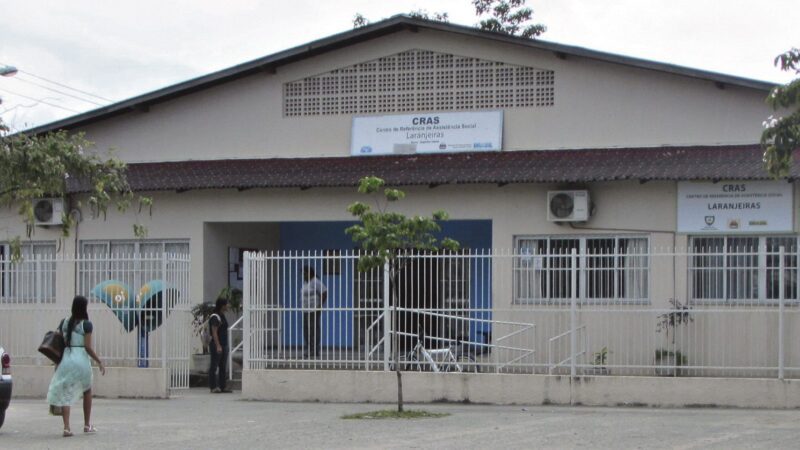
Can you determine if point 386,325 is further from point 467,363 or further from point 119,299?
point 119,299

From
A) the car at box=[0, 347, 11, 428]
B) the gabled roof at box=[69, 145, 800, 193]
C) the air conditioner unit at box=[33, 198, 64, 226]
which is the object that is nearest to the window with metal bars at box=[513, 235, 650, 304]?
the gabled roof at box=[69, 145, 800, 193]

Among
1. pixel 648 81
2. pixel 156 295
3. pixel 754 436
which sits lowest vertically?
pixel 754 436

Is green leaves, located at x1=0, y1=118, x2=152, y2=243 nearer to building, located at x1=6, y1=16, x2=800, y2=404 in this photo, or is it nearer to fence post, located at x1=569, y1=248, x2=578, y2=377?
building, located at x1=6, y1=16, x2=800, y2=404

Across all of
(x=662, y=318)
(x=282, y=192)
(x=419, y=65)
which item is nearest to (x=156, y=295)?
(x=282, y=192)

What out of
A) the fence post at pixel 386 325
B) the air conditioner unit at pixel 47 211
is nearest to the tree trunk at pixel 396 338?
the fence post at pixel 386 325

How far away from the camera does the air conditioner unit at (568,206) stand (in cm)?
1791

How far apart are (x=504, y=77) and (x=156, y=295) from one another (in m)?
6.69

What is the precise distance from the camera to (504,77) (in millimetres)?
19375

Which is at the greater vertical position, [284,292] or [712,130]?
[712,130]

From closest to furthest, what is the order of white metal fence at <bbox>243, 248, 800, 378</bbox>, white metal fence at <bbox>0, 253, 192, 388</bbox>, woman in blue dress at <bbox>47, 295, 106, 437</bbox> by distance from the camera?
woman in blue dress at <bbox>47, 295, 106, 437</bbox> → white metal fence at <bbox>243, 248, 800, 378</bbox> → white metal fence at <bbox>0, 253, 192, 388</bbox>

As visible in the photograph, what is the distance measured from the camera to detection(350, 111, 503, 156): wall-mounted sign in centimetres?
1927

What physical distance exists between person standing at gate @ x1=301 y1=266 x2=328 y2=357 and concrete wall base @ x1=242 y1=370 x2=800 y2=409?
40cm

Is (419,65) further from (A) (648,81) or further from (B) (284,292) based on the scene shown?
(B) (284,292)

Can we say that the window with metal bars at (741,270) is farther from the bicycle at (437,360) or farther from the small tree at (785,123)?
the small tree at (785,123)
